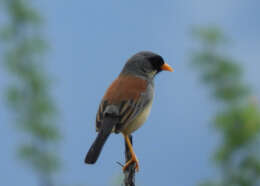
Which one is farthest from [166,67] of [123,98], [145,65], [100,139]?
[100,139]

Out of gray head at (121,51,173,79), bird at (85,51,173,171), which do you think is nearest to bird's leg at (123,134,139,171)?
bird at (85,51,173,171)

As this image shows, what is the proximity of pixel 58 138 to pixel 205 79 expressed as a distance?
412 centimetres

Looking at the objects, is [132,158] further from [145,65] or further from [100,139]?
[145,65]

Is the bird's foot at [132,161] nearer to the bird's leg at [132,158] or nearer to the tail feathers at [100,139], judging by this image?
the bird's leg at [132,158]

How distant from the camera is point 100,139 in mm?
3881

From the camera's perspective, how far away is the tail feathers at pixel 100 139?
375cm

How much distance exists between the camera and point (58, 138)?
10.6 m

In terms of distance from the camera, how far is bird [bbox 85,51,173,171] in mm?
3971

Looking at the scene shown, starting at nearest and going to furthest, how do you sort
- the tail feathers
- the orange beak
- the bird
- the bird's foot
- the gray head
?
the tail feathers
the bird
the bird's foot
the gray head
the orange beak

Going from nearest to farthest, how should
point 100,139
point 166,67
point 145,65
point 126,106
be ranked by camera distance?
point 100,139 < point 126,106 < point 145,65 < point 166,67

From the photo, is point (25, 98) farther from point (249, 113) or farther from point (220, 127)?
point (249, 113)

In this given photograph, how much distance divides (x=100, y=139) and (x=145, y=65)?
1.43m

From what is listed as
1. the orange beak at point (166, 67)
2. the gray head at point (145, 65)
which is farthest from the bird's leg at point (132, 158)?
the orange beak at point (166, 67)

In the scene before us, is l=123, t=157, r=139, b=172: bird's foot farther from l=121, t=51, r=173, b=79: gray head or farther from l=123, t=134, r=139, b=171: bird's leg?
l=121, t=51, r=173, b=79: gray head
